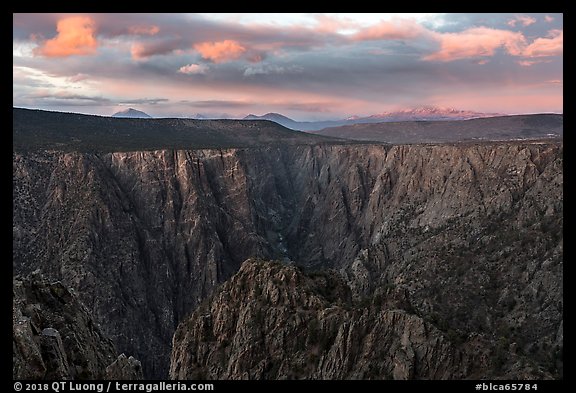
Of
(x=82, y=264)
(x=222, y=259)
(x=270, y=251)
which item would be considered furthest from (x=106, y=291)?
(x=270, y=251)

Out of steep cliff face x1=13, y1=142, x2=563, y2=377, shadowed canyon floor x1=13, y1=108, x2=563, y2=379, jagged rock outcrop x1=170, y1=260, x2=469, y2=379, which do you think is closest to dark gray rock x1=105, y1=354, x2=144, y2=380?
jagged rock outcrop x1=170, y1=260, x2=469, y2=379

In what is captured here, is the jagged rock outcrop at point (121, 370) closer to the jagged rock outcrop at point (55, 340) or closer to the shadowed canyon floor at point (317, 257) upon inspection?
the jagged rock outcrop at point (55, 340)

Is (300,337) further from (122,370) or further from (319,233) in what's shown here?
(319,233)

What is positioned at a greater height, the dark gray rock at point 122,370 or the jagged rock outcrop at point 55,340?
the jagged rock outcrop at point 55,340

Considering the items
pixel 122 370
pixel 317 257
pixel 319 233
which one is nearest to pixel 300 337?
pixel 122 370

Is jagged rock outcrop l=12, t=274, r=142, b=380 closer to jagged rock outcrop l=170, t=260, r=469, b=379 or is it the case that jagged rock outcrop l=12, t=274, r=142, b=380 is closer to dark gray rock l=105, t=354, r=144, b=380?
dark gray rock l=105, t=354, r=144, b=380

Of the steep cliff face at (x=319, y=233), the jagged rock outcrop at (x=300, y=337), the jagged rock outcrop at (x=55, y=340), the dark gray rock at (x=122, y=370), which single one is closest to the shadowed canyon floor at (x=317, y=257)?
the jagged rock outcrop at (x=300, y=337)
